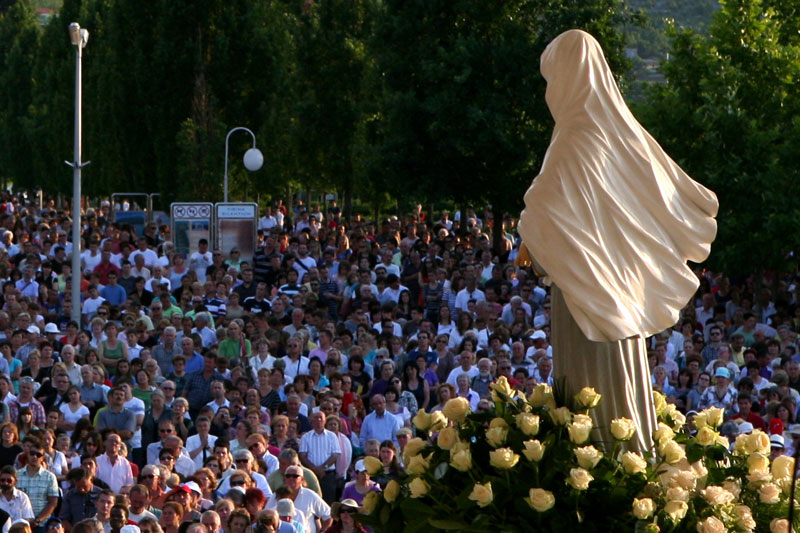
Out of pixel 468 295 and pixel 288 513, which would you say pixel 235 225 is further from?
pixel 288 513

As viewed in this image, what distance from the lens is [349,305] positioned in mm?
19797

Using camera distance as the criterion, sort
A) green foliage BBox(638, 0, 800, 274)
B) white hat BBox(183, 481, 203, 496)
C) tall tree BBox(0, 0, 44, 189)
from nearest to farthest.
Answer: white hat BBox(183, 481, 203, 496) → green foliage BBox(638, 0, 800, 274) → tall tree BBox(0, 0, 44, 189)

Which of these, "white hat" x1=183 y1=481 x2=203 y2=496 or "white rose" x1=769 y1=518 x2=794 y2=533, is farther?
"white hat" x1=183 y1=481 x2=203 y2=496

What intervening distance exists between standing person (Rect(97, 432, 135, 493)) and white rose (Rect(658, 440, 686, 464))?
7.55 m

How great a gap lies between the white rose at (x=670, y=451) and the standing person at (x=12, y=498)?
23.3 ft

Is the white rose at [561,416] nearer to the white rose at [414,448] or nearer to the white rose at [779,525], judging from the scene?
the white rose at [414,448]

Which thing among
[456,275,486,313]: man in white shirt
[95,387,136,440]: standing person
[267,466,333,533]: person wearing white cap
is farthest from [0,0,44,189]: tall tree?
[267,466,333,533]: person wearing white cap

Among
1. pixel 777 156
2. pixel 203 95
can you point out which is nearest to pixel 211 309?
pixel 777 156

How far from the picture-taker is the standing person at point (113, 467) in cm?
1271

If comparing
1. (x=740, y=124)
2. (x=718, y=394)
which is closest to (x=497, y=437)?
(x=718, y=394)

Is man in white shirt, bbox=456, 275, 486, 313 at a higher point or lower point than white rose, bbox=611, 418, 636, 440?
lower

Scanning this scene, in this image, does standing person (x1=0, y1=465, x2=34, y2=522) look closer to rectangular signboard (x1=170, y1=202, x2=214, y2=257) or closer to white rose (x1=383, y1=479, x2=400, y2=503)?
white rose (x1=383, y1=479, x2=400, y2=503)

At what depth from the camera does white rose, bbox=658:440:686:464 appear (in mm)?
5973

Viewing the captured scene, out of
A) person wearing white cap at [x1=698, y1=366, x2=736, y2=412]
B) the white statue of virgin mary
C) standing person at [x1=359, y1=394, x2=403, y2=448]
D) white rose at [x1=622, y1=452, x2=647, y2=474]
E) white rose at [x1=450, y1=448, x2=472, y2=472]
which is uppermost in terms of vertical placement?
the white statue of virgin mary
